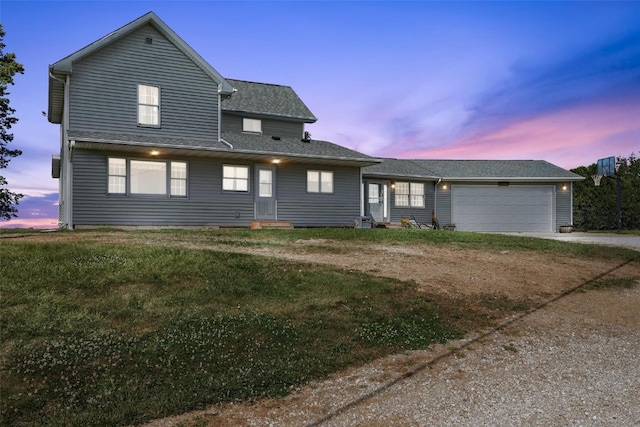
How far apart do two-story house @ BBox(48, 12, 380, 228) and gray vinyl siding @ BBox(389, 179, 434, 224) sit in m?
5.60

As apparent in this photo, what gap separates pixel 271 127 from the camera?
24656 millimetres

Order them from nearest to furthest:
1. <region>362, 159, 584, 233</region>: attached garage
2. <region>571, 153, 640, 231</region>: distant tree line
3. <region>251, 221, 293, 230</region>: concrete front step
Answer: <region>251, 221, 293, 230</region>: concrete front step < <region>362, 159, 584, 233</region>: attached garage < <region>571, 153, 640, 231</region>: distant tree line

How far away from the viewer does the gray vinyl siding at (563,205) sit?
1200 inches

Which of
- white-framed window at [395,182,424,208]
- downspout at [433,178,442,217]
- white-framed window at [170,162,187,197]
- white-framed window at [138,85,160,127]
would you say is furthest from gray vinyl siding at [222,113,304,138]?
downspout at [433,178,442,217]

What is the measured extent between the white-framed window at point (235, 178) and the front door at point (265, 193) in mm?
533

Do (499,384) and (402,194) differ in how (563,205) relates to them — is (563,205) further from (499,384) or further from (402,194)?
(499,384)

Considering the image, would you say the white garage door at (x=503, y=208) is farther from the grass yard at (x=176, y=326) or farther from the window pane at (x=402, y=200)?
the grass yard at (x=176, y=326)

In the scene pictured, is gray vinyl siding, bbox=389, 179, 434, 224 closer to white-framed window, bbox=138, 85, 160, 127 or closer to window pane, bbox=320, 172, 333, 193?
window pane, bbox=320, 172, 333, 193

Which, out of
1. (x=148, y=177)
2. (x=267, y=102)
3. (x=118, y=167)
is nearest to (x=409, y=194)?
(x=267, y=102)

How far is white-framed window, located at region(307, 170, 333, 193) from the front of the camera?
21.7 m

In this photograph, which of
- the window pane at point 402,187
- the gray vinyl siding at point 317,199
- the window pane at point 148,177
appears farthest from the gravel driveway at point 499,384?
the window pane at point 402,187

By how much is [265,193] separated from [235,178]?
148 centimetres

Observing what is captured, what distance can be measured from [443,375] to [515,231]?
2641 cm

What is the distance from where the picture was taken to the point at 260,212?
67.4 feet
